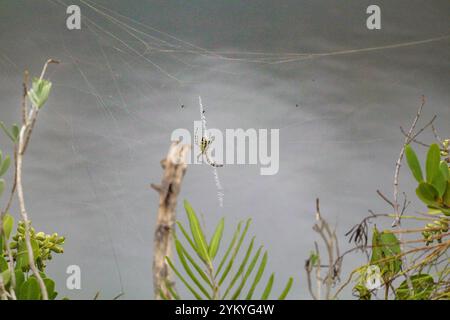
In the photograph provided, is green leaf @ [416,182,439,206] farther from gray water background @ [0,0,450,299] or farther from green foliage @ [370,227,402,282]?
gray water background @ [0,0,450,299]

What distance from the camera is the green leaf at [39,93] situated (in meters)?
0.27

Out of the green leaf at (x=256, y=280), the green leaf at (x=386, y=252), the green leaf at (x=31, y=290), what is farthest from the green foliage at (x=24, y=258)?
the green leaf at (x=386, y=252)

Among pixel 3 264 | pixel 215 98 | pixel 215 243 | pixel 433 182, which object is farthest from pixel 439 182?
pixel 215 98

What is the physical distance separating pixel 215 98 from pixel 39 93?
4.88 metres

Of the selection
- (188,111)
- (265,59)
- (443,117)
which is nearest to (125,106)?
(188,111)

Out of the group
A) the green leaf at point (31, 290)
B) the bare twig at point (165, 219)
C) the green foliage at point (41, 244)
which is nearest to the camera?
the bare twig at point (165, 219)

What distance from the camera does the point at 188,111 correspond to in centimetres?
521

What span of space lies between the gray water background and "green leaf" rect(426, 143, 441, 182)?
15.1 feet

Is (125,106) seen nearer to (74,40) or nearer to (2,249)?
(74,40)

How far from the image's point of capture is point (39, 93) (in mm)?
279

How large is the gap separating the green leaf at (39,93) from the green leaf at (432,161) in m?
0.22

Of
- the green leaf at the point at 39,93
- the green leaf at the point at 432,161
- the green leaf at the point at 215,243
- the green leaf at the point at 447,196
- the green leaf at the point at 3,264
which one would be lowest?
the green leaf at the point at 3,264

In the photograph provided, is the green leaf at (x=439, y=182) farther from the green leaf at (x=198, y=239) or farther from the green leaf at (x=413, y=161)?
the green leaf at (x=198, y=239)

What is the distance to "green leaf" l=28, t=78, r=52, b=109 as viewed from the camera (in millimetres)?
270
